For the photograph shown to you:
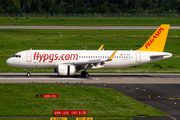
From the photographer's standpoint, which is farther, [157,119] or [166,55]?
[166,55]

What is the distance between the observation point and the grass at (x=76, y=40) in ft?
249

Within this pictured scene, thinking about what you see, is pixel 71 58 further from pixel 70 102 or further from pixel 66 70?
pixel 70 102

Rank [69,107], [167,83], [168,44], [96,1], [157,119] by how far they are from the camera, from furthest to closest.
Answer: [96,1] → [168,44] → [167,83] → [69,107] → [157,119]

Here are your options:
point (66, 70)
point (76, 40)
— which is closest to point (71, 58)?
point (66, 70)

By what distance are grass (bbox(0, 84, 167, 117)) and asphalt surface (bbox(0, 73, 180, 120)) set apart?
1.68 meters

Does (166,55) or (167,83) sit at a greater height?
(166,55)

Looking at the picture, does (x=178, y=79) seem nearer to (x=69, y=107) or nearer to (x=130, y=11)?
(x=69, y=107)

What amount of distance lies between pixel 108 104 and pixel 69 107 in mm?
3799

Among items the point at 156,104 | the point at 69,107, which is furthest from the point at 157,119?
the point at 69,107

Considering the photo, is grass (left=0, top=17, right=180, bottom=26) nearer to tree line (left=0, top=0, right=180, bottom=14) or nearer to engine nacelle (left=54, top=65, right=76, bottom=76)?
tree line (left=0, top=0, right=180, bottom=14)

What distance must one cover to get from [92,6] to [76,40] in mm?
111517

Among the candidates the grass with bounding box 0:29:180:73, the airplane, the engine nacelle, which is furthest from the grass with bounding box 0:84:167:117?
the grass with bounding box 0:29:180:73

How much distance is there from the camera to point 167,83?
1666 inches

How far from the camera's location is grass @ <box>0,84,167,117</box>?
26.3 meters
